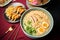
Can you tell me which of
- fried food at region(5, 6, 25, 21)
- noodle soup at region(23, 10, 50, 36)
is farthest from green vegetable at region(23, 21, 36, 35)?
fried food at region(5, 6, 25, 21)

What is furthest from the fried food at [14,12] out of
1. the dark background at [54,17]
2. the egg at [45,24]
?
the egg at [45,24]

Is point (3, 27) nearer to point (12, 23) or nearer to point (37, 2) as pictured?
point (12, 23)

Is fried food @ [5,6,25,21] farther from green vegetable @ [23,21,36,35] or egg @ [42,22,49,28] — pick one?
egg @ [42,22,49,28]

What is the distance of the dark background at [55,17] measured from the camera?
1195mm

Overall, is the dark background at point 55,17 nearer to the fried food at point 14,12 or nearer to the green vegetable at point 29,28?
the green vegetable at point 29,28

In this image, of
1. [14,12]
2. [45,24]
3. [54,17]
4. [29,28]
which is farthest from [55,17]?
[14,12]

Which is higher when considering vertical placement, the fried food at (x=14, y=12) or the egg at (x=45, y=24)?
the fried food at (x=14, y=12)

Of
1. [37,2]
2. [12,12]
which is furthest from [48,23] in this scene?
[12,12]

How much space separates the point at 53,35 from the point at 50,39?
0.04 metres

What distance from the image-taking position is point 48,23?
48.1 inches

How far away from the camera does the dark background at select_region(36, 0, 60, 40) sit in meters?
1.20

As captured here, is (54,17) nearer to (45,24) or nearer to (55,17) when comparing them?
(55,17)

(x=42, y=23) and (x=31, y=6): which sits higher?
(x=31, y=6)

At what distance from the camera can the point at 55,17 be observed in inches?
50.9
